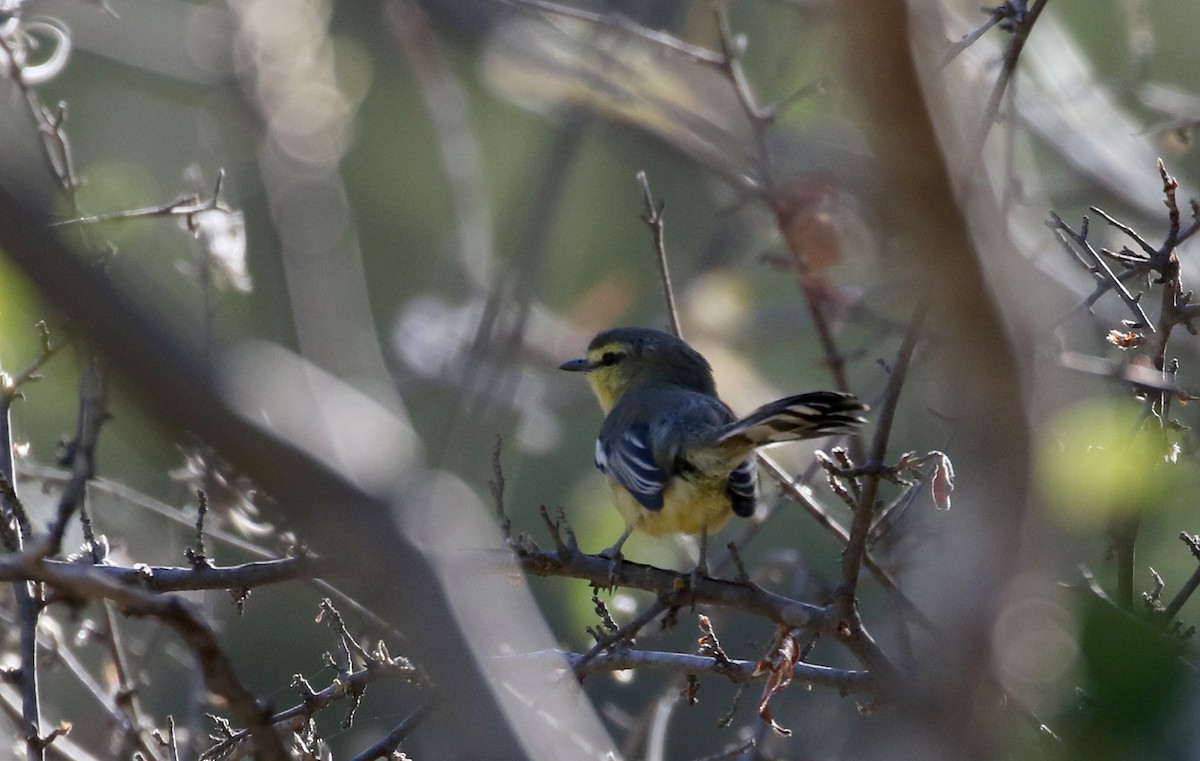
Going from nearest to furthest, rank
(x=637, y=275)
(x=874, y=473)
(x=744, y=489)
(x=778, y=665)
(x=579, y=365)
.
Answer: (x=874, y=473)
(x=778, y=665)
(x=744, y=489)
(x=579, y=365)
(x=637, y=275)

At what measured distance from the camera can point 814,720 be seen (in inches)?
210

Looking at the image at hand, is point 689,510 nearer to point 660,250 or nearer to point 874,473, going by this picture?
point 660,250

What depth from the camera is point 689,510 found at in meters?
4.53

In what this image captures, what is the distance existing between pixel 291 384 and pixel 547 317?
19.2 feet

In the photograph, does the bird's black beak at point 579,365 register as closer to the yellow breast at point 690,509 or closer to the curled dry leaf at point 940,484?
the yellow breast at point 690,509

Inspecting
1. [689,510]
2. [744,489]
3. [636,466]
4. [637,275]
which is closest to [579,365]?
[636,466]

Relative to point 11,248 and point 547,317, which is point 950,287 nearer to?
point 11,248

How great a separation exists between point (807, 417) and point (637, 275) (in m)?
7.06

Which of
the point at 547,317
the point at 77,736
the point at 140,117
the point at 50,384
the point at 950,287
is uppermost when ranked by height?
the point at 140,117

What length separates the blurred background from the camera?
5.08ft

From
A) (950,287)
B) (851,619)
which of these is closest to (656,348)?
(851,619)

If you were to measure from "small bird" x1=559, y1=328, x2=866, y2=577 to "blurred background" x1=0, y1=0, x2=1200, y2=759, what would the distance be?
0.74 feet

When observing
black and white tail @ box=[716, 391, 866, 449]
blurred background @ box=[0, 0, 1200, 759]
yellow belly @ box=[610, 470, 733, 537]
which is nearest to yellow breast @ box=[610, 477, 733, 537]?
yellow belly @ box=[610, 470, 733, 537]

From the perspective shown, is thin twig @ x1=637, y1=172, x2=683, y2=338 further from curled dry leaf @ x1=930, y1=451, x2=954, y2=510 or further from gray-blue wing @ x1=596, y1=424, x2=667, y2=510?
curled dry leaf @ x1=930, y1=451, x2=954, y2=510
